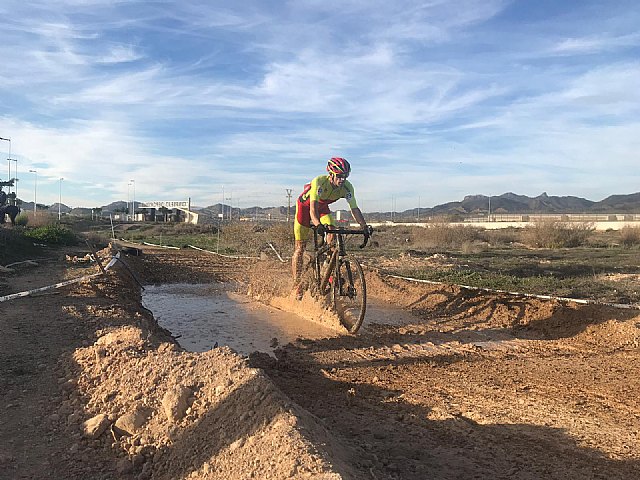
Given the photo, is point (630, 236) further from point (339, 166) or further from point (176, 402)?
point (176, 402)

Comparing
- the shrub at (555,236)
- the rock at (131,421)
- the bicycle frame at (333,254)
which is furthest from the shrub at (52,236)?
the shrub at (555,236)

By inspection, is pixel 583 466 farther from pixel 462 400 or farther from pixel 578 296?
pixel 578 296

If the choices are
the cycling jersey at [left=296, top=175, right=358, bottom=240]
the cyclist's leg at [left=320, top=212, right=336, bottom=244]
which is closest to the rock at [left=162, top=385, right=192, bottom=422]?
the cycling jersey at [left=296, top=175, right=358, bottom=240]

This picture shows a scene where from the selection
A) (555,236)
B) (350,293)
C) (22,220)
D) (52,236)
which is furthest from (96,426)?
(22,220)

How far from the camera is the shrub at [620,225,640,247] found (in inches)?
1393

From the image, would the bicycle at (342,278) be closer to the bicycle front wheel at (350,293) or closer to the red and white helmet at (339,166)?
the bicycle front wheel at (350,293)

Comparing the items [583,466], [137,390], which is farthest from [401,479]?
[137,390]

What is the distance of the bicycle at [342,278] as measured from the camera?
8320 mm

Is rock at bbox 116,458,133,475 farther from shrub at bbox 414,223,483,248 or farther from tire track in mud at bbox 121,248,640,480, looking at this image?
shrub at bbox 414,223,483,248

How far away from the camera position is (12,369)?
5496mm

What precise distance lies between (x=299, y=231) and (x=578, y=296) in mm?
5764

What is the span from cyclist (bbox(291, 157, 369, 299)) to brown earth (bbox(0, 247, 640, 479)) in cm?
192

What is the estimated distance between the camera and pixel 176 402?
13.2 feet

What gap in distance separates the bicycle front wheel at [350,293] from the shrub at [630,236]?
103 feet
